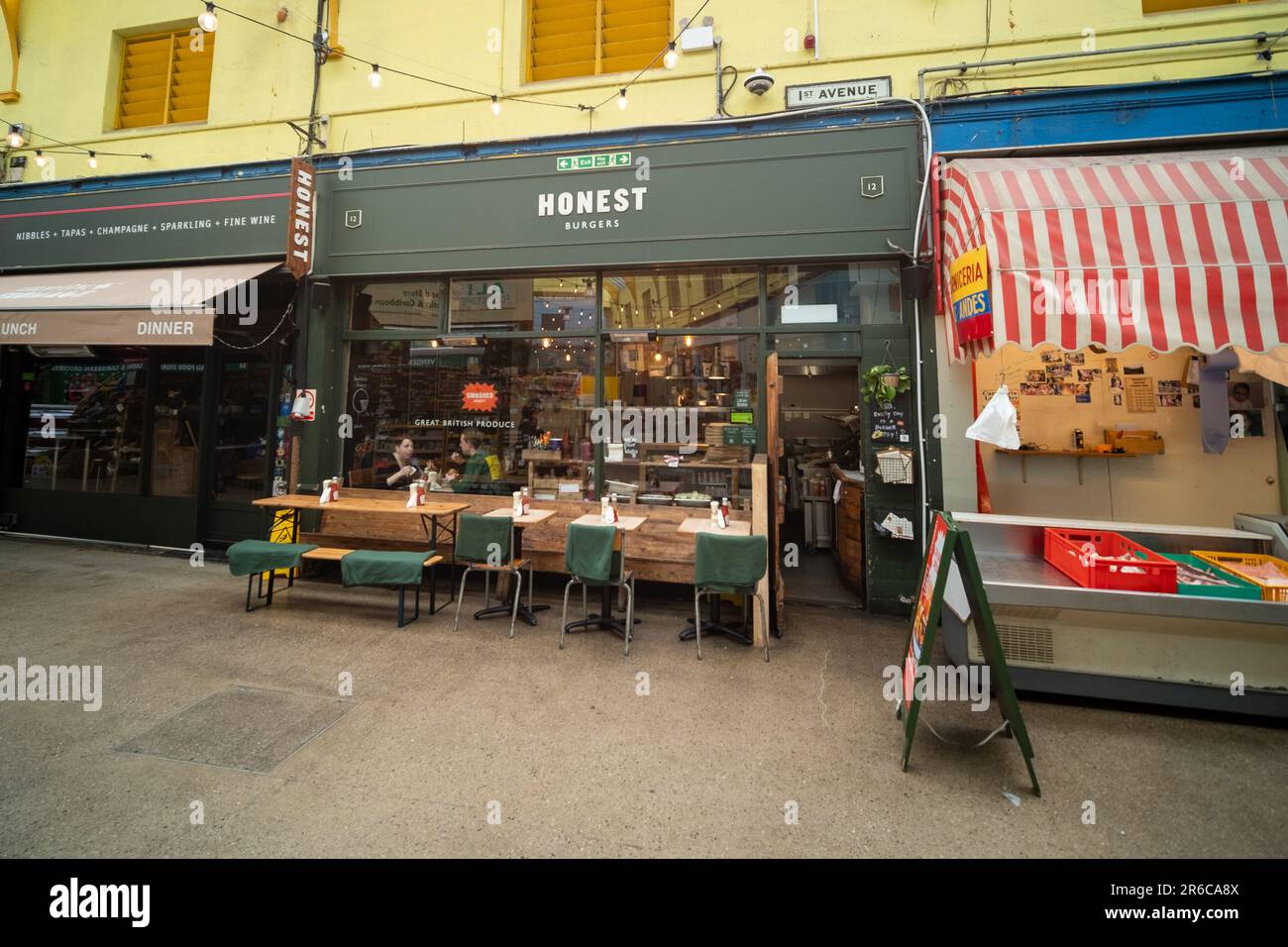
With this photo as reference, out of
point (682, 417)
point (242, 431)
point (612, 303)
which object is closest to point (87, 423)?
point (242, 431)

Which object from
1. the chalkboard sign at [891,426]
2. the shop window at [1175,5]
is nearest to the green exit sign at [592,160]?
the chalkboard sign at [891,426]

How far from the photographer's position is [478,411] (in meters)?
6.81

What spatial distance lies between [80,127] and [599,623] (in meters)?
11.0

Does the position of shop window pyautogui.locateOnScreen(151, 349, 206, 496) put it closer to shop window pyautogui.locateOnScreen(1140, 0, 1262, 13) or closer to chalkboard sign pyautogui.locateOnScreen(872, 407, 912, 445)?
chalkboard sign pyautogui.locateOnScreen(872, 407, 912, 445)

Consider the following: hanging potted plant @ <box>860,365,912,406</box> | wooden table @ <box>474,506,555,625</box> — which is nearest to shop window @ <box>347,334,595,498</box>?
wooden table @ <box>474,506,555,625</box>

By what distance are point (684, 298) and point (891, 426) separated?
270 cm

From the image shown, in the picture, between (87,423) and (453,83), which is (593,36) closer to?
(453,83)

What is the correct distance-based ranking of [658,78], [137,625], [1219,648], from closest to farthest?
[1219,648], [137,625], [658,78]

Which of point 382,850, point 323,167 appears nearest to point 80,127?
point 323,167

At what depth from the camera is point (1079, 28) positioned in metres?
5.48

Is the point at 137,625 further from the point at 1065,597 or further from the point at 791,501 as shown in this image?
the point at 791,501

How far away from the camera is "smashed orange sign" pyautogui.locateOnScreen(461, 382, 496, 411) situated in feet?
22.2

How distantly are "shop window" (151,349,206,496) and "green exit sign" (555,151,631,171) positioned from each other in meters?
6.05

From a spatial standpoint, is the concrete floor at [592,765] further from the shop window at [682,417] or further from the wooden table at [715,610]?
the shop window at [682,417]
